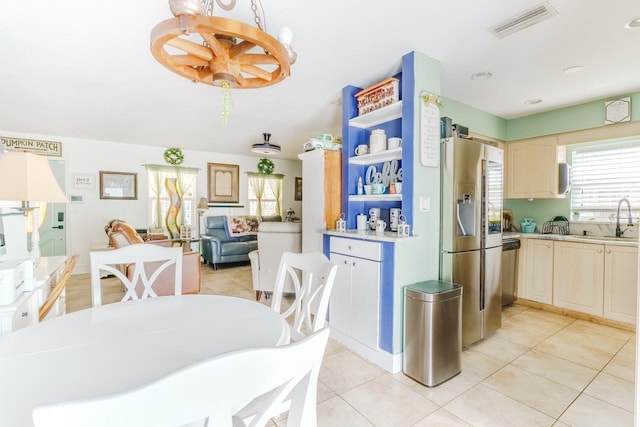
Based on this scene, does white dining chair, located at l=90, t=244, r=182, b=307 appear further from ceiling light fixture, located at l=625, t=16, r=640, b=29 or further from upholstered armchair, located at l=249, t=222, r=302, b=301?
ceiling light fixture, located at l=625, t=16, r=640, b=29

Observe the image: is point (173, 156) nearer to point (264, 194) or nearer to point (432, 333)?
point (264, 194)

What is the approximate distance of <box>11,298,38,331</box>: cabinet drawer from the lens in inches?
51.3

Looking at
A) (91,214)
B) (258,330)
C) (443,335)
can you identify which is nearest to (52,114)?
(91,214)

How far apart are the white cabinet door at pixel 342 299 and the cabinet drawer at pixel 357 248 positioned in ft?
0.22

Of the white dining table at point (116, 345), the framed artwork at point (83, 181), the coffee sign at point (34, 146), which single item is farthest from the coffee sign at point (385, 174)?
the coffee sign at point (34, 146)

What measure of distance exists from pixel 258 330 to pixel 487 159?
2590mm

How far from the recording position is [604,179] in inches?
140

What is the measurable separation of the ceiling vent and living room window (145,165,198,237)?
5791 millimetres

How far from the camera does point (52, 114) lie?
12.8ft

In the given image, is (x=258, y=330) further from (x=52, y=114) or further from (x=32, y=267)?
(x=52, y=114)

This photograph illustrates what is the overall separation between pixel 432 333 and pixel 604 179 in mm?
3338

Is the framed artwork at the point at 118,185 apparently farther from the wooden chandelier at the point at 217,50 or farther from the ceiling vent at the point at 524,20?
the ceiling vent at the point at 524,20

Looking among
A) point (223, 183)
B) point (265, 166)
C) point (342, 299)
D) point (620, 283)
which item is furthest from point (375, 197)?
point (265, 166)

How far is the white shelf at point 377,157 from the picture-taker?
8.40 feet
